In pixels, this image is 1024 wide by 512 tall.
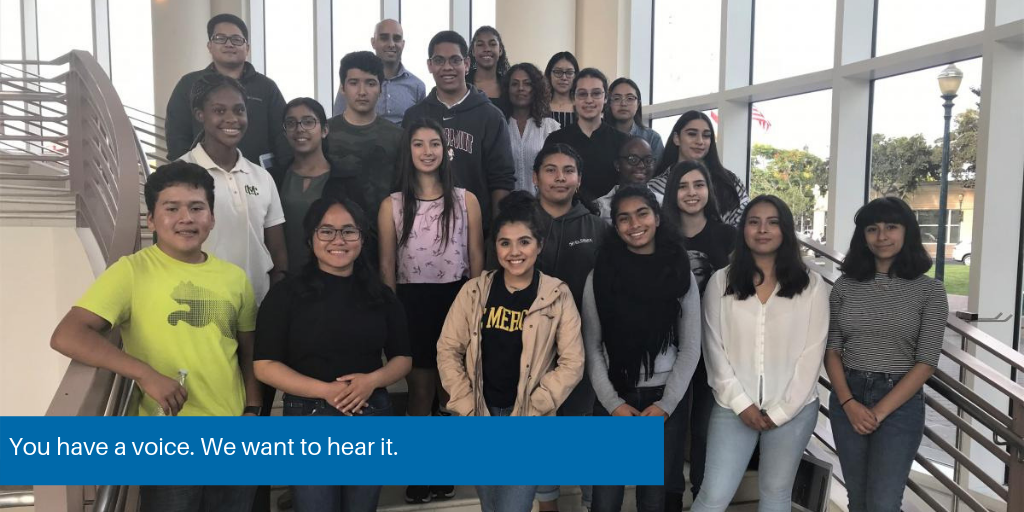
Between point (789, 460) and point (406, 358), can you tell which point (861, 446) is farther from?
point (406, 358)

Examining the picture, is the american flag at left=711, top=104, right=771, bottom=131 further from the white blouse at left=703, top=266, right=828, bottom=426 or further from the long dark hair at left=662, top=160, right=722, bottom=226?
the white blouse at left=703, top=266, right=828, bottom=426

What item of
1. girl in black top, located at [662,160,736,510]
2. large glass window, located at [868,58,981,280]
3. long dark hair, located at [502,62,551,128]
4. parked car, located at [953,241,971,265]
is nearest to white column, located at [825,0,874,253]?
large glass window, located at [868,58,981,280]

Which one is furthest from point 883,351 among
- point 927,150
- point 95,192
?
point 95,192

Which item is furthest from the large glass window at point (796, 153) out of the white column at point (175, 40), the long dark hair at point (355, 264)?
the white column at point (175, 40)

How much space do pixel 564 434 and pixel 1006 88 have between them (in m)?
3.92

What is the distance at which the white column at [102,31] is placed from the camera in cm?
1052

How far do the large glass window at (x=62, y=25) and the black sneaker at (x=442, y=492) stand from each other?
11.0 m

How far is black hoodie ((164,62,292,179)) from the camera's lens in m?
2.75

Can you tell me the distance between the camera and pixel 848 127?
536 centimetres

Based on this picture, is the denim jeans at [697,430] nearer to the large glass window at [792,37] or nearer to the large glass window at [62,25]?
the large glass window at [792,37]

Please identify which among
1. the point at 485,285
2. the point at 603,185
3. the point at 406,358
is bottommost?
the point at 406,358

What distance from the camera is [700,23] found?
7258 millimetres

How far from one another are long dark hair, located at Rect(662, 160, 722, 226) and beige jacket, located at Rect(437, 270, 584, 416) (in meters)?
0.75

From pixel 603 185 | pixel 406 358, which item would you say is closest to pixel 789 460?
pixel 406 358
